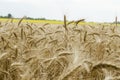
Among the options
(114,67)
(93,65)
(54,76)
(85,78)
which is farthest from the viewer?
(54,76)

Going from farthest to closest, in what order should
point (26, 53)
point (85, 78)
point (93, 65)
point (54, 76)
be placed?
point (26, 53)
point (54, 76)
point (85, 78)
point (93, 65)

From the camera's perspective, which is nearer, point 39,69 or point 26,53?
point 39,69

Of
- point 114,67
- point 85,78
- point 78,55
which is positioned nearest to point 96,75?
point 85,78

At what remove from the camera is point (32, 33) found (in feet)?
17.0

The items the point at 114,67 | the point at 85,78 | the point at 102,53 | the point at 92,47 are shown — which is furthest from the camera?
the point at 92,47

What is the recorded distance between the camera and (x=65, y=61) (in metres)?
2.61

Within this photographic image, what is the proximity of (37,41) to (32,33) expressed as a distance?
1154mm

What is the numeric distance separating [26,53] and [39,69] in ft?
2.35

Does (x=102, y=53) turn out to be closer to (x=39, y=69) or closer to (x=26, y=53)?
(x=26, y=53)

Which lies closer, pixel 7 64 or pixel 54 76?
pixel 54 76

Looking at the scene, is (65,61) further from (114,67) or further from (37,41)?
(37,41)

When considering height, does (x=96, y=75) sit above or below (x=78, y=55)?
below

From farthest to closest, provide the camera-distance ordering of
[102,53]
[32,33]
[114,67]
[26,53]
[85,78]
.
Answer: [32,33]
[102,53]
[26,53]
[85,78]
[114,67]

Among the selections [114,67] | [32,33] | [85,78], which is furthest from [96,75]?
[32,33]
